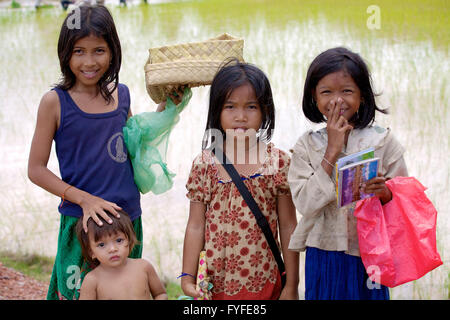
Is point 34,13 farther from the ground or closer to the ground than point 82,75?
farther from the ground

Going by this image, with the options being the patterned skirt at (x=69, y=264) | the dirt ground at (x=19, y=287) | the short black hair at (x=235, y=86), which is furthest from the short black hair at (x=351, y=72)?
the dirt ground at (x=19, y=287)

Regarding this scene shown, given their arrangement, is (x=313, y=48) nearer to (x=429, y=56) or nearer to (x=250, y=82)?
(x=429, y=56)

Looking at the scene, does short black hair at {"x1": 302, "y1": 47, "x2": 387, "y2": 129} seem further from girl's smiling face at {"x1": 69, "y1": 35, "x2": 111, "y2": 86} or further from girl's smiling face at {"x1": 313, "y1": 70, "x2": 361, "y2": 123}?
girl's smiling face at {"x1": 69, "y1": 35, "x2": 111, "y2": 86}

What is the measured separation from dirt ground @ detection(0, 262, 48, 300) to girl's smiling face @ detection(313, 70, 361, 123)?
2.20 meters

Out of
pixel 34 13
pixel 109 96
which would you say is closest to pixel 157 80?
pixel 109 96

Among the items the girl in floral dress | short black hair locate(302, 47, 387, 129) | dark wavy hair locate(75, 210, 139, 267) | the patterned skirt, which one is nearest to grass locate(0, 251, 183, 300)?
the patterned skirt

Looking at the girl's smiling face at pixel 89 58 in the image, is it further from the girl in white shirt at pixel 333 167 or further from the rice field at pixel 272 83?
the rice field at pixel 272 83

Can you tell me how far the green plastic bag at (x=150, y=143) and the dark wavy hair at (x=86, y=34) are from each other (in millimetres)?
168

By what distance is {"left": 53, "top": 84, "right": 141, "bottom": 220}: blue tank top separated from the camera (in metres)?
2.15

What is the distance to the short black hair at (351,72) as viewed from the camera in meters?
2.00

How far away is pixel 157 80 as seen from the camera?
2.19 meters

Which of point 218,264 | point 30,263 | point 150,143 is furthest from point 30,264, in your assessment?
point 218,264

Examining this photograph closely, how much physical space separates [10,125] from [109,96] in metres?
2.84
